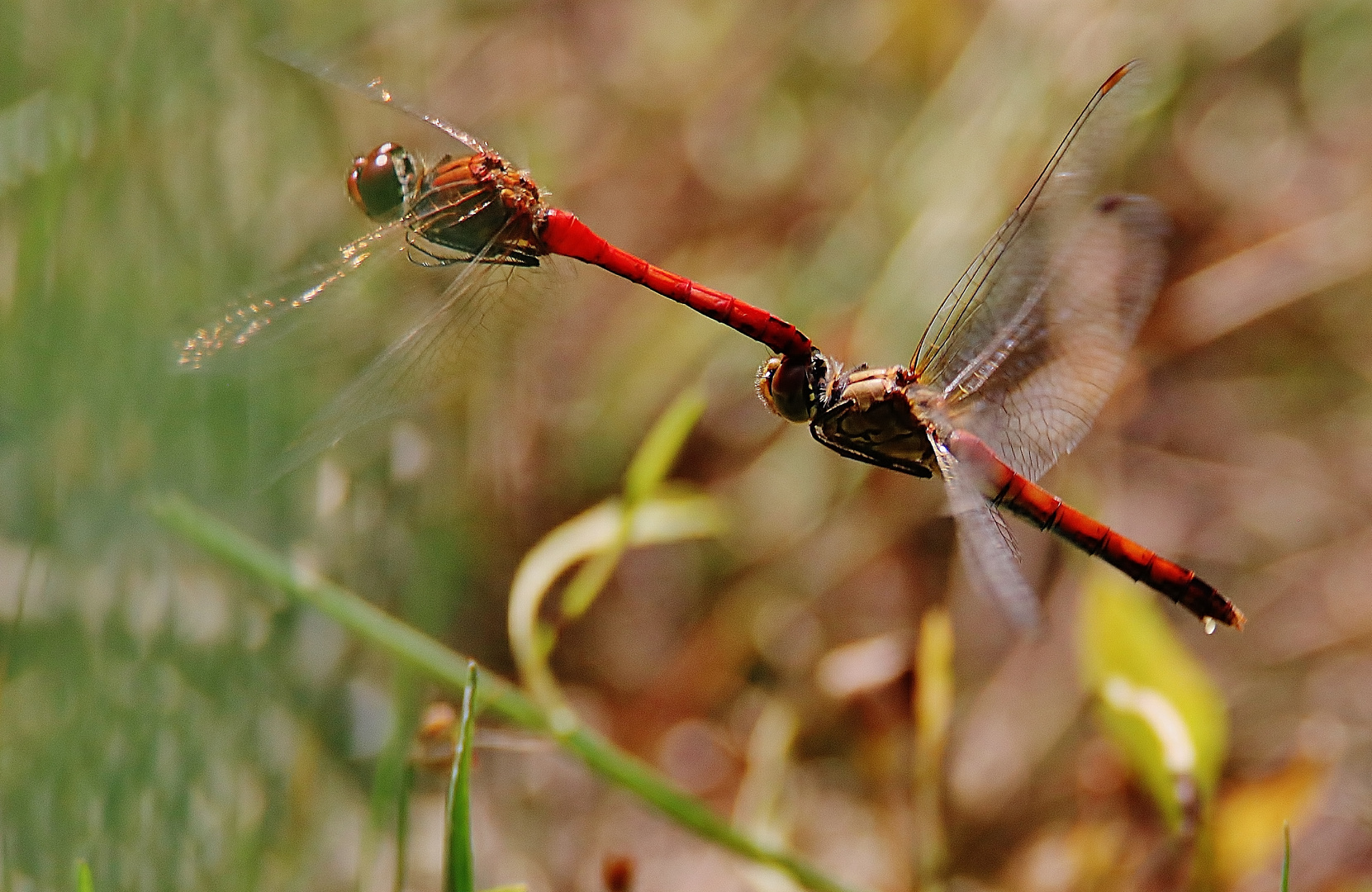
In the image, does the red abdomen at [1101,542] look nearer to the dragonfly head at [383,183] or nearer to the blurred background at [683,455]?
the blurred background at [683,455]

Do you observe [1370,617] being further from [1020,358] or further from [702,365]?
[702,365]

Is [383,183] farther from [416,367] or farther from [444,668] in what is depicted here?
[444,668]

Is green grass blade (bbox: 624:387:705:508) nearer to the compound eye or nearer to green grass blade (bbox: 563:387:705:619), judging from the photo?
green grass blade (bbox: 563:387:705:619)

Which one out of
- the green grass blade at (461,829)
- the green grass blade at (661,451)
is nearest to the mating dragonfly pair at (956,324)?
the green grass blade at (661,451)

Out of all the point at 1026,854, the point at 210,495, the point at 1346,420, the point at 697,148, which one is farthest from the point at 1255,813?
the point at 697,148

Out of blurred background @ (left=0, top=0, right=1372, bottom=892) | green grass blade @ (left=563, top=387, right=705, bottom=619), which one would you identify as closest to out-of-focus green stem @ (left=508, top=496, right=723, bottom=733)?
green grass blade @ (left=563, top=387, right=705, bottom=619)

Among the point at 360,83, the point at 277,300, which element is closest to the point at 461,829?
the point at 277,300
